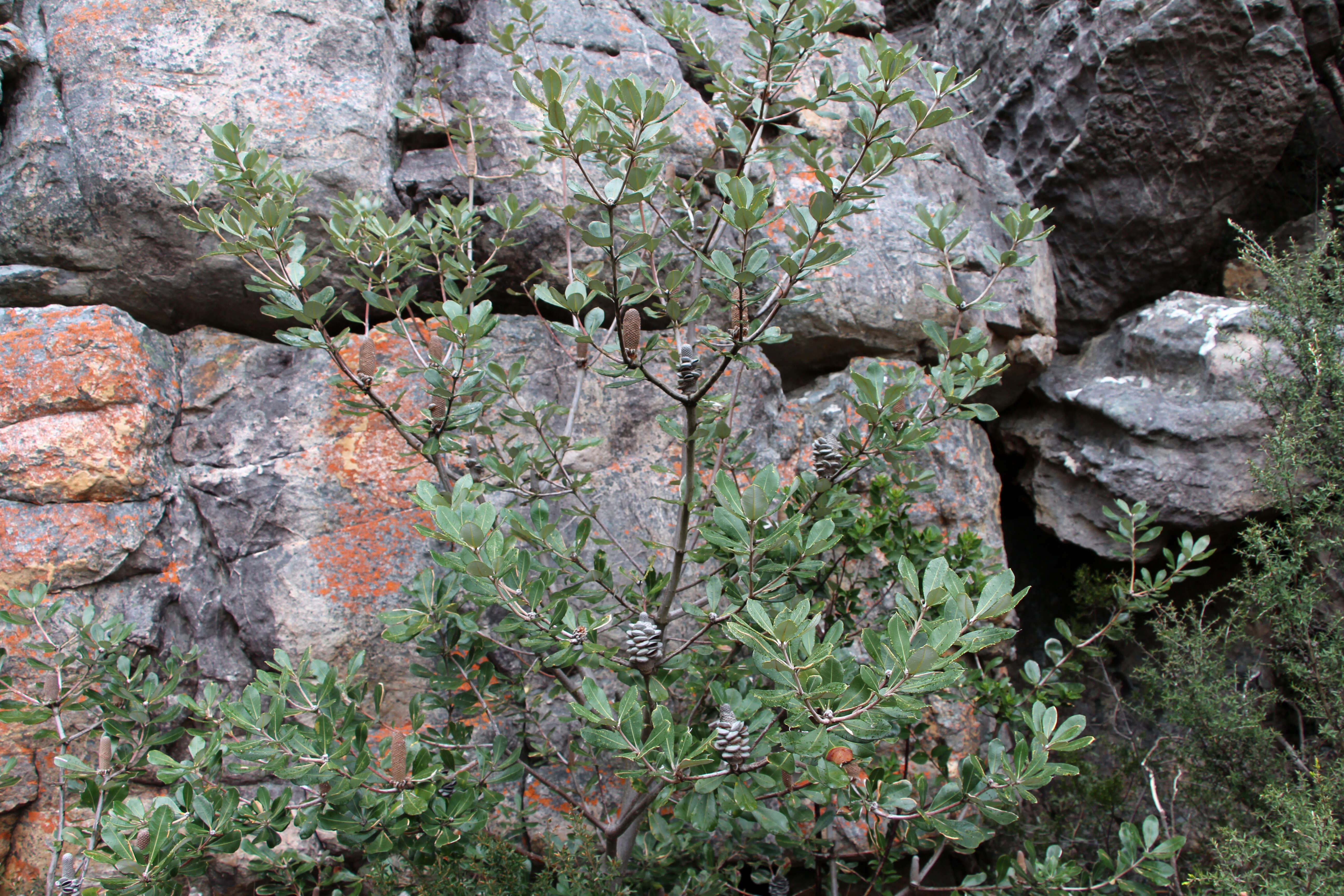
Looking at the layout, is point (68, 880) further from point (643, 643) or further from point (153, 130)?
point (153, 130)

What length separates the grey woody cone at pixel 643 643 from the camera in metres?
1.51

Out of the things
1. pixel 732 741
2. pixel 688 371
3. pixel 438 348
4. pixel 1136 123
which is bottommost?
pixel 438 348

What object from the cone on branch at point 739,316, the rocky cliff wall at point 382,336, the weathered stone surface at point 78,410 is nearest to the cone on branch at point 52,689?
the rocky cliff wall at point 382,336

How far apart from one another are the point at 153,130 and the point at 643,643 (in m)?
2.43

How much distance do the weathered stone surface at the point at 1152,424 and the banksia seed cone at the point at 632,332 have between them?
7.61ft

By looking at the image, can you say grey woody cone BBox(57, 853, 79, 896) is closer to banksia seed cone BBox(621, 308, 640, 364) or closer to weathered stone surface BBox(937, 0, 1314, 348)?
banksia seed cone BBox(621, 308, 640, 364)

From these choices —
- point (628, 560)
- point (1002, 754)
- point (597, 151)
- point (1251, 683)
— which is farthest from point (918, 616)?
point (1251, 683)

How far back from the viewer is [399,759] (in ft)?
5.14

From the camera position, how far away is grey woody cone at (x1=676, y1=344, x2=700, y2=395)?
1.49 m

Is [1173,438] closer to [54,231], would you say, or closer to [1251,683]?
[1251,683]

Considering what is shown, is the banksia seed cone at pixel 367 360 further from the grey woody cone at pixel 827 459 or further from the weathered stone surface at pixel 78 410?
the grey woody cone at pixel 827 459

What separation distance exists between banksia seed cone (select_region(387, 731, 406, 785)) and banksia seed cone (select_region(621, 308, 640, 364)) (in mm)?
942

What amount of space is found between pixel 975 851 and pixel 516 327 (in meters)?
2.60

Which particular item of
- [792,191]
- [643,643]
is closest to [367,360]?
[643,643]
